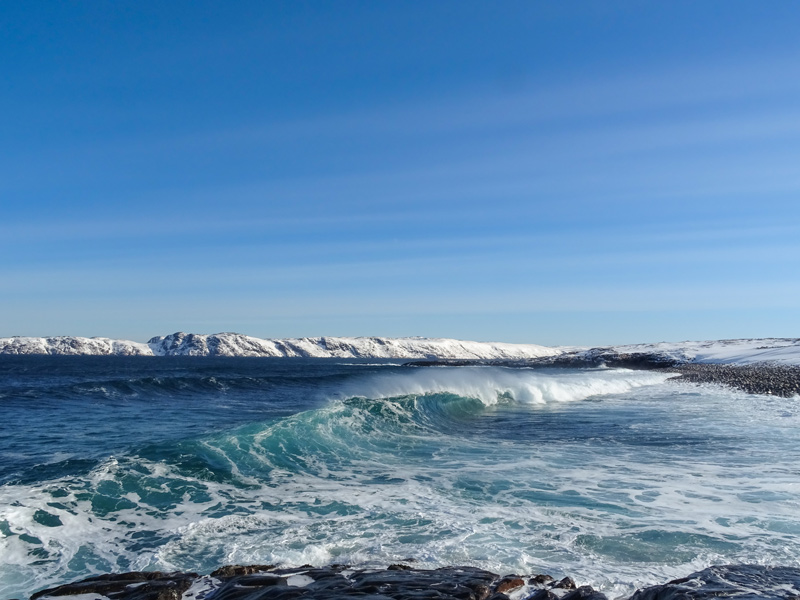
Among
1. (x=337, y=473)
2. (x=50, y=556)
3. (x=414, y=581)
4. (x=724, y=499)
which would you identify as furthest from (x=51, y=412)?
(x=724, y=499)

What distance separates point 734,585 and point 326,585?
409 centimetres

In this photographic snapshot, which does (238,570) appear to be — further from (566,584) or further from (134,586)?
(566,584)

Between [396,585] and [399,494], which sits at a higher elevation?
[396,585]

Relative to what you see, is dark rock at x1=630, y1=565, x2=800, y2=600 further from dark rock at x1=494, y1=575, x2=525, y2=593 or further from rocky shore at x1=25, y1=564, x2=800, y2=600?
dark rock at x1=494, y1=575, x2=525, y2=593

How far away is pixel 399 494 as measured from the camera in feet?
34.6

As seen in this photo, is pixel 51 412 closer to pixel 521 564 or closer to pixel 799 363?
pixel 521 564

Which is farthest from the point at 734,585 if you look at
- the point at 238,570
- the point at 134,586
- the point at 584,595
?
the point at 134,586

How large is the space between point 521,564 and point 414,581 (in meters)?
1.64

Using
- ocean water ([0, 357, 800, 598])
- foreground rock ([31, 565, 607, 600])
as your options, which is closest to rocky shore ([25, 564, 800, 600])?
foreground rock ([31, 565, 607, 600])

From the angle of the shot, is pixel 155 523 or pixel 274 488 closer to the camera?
pixel 155 523

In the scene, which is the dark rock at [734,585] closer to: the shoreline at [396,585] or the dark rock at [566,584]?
Answer: the shoreline at [396,585]

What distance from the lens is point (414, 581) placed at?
5879 mm

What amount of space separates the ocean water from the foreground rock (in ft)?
2.13

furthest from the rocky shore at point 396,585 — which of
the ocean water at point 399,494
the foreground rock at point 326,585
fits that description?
the ocean water at point 399,494
